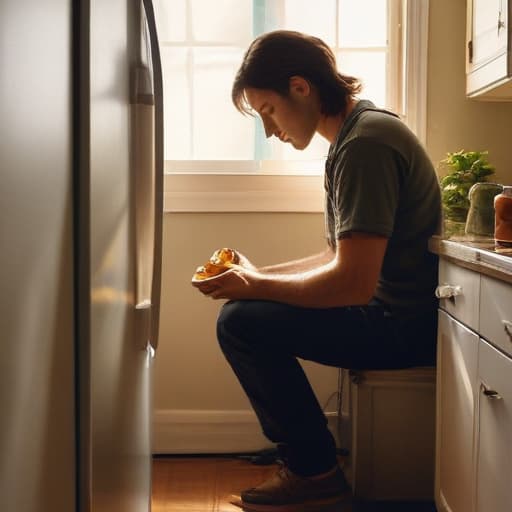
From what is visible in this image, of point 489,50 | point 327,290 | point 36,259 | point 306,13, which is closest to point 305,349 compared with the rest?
point 327,290

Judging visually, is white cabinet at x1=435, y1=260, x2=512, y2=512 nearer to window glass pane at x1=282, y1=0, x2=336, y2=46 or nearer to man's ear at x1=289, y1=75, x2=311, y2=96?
man's ear at x1=289, y1=75, x2=311, y2=96

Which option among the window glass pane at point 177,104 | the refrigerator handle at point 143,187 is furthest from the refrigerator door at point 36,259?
the window glass pane at point 177,104

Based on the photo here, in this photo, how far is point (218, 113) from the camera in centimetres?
273

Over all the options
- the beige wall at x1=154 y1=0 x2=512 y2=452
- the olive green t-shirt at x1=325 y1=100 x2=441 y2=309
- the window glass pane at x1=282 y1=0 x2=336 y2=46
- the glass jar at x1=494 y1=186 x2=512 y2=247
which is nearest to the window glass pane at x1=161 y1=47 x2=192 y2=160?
the beige wall at x1=154 y1=0 x2=512 y2=452

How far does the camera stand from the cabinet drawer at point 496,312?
4.66ft

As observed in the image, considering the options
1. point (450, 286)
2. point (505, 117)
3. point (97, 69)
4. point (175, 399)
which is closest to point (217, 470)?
point (175, 399)

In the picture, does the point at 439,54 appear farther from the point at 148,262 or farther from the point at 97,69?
the point at 97,69

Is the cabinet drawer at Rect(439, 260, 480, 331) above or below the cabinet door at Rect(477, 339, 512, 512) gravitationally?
above

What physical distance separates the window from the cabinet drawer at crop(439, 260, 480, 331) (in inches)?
35.4

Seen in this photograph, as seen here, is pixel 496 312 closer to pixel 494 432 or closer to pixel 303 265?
pixel 494 432

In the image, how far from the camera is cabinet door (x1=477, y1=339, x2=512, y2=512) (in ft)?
4.69

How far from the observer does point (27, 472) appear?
88cm

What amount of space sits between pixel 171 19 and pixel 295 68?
0.69 metres

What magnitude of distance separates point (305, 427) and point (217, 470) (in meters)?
0.57
